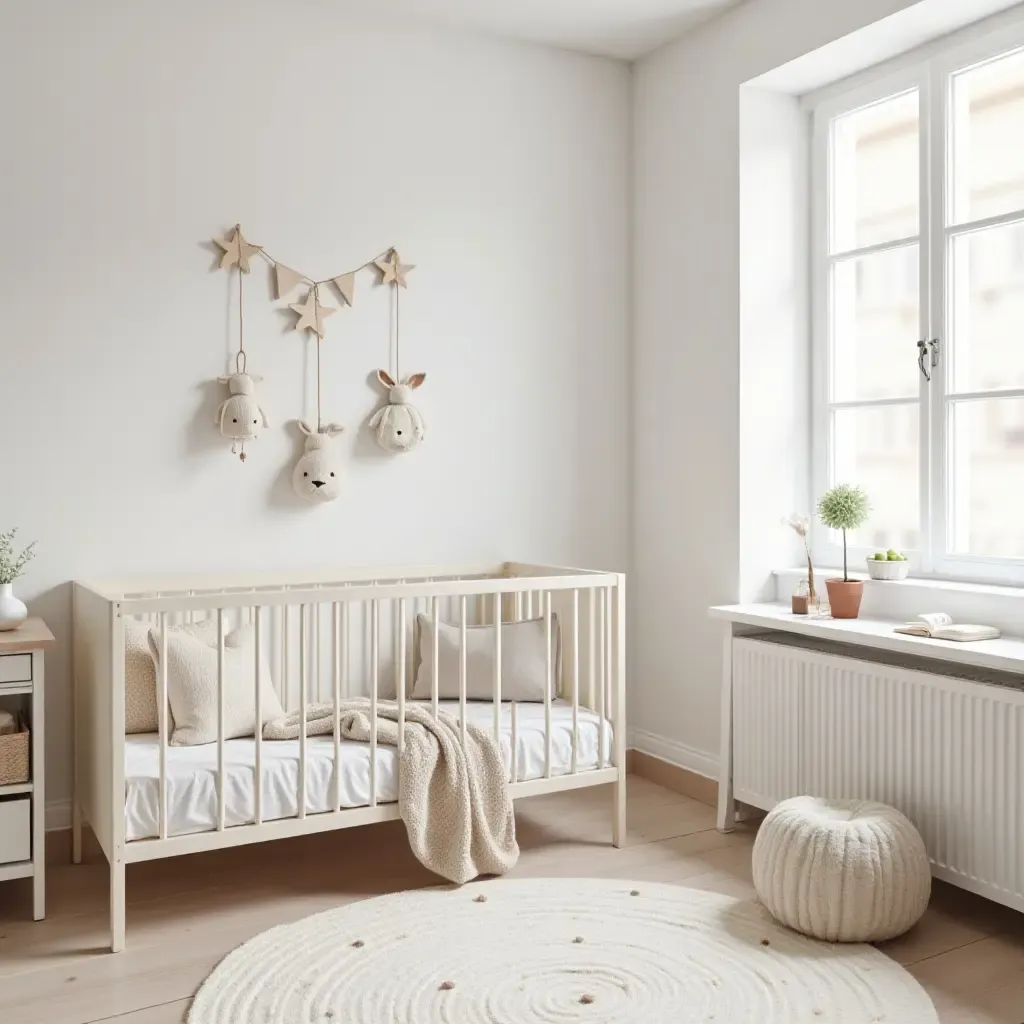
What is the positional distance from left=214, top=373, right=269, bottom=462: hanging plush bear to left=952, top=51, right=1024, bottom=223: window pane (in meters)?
2.03

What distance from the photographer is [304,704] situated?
2568mm

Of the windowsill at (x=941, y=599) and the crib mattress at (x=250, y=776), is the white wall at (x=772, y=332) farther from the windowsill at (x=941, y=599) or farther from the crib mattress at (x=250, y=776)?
the crib mattress at (x=250, y=776)

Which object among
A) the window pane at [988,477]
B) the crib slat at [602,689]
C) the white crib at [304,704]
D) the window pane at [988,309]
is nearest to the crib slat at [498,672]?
the white crib at [304,704]

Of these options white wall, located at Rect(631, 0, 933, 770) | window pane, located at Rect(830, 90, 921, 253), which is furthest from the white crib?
window pane, located at Rect(830, 90, 921, 253)

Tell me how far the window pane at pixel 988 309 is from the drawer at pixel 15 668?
8.13 ft

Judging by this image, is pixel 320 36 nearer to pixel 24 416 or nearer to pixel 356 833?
pixel 24 416

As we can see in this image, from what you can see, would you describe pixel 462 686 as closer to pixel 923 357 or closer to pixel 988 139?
pixel 923 357

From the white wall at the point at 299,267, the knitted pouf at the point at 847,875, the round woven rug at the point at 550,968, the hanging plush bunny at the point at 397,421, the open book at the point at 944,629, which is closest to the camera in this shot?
the round woven rug at the point at 550,968

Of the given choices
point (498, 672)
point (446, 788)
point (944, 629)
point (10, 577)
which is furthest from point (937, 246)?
point (10, 577)

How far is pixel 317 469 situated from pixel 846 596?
155 centimetres

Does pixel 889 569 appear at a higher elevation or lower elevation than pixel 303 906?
higher

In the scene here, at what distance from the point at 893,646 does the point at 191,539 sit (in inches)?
75.7

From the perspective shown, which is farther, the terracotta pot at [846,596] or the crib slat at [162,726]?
the terracotta pot at [846,596]

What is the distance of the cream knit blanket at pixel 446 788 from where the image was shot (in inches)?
105
